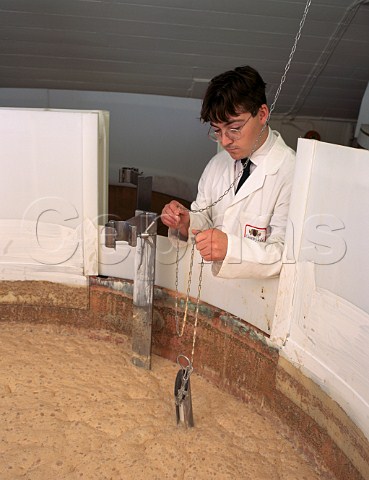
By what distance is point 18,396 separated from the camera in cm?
161

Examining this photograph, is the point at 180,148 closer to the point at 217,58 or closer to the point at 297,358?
the point at 217,58

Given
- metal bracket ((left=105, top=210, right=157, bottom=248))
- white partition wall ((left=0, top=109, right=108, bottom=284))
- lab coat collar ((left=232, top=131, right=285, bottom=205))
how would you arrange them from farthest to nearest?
white partition wall ((left=0, top=109, right=108, bottom=284))
metal bracket ((left=105, top=210, right=157, bottom=248))
lab coat collar ((left=232, top=131, right=285, bottom=205))

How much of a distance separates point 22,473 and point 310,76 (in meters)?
2.61

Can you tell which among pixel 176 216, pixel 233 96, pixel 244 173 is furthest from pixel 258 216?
pixel 233 96

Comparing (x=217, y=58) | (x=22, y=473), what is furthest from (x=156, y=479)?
(x=217, y=58)

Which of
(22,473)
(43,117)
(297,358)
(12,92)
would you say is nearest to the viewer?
(22,473)

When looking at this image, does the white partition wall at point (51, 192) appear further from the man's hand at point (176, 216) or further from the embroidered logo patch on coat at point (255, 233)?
the embroidered logo patch on coat at point (255, 233)

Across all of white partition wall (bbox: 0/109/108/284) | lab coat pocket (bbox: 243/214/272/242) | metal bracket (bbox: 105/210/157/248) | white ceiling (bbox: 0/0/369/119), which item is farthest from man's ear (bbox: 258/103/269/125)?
white ceiling (bbox: 0/0/369/119)

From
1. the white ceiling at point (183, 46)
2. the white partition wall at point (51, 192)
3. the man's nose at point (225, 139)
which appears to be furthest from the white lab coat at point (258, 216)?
the white ceiling at point (183, 46)

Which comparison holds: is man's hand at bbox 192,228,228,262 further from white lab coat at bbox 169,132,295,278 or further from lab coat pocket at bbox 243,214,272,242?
lab coat pocket at bbox 243,214,272,242

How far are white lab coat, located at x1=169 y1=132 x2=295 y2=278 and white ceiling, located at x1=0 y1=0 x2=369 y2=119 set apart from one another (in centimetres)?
120

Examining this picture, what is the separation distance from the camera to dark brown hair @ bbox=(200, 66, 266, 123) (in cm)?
139

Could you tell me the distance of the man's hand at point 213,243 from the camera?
4.59ft

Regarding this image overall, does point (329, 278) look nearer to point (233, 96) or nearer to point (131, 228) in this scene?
point (233, 96)
